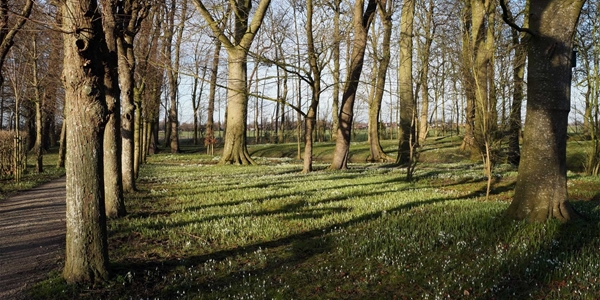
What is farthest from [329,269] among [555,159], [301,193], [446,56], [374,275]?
[446,56]

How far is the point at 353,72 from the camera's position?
60.5ft

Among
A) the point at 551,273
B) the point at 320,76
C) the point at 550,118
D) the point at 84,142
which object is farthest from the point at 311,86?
the point at 551,273

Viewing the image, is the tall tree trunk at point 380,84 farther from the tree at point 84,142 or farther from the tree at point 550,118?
the tree at point 84,142

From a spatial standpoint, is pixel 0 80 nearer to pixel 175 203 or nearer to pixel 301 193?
pixel 175 203

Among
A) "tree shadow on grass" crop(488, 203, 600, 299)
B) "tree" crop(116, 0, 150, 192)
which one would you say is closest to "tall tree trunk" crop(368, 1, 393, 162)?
"tree" crop(116, 0, 150, 192)

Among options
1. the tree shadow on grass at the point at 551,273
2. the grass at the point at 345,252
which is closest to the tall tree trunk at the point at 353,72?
the grass at the point at 345,252

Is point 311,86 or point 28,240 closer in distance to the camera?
point 28,240

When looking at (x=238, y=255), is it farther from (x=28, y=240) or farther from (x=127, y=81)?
(x=127, y=81)

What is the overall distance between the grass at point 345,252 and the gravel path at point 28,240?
62 centimetres

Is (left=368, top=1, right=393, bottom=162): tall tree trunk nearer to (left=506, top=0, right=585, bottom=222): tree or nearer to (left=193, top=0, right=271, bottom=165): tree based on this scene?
(left=193, top=0, right=271, bottom=165): tree

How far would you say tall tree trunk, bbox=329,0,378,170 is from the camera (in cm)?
1833

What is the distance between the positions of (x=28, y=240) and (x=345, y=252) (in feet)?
18.6

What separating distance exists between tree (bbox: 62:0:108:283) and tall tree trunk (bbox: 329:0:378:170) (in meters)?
14.1

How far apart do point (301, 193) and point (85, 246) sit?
6.72 meters
